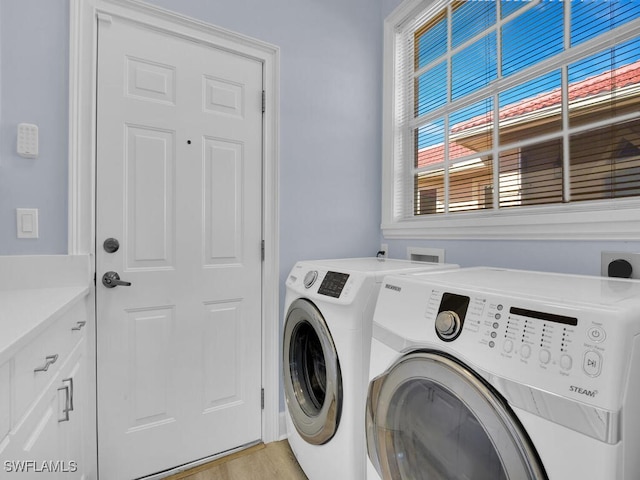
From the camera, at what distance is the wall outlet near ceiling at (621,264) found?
1085 mm

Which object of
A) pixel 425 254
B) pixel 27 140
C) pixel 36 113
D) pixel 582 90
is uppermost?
pixel 582 90

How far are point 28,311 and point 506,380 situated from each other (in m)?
1.25

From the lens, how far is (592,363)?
21.5 inches

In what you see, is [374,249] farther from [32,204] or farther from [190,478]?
[32,204]

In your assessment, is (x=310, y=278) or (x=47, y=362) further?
(x=310, y=278)

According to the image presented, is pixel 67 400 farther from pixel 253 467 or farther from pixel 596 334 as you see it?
pixel 596 334

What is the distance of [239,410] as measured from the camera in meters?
1.77

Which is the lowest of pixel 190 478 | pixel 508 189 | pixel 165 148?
pixel 190 478

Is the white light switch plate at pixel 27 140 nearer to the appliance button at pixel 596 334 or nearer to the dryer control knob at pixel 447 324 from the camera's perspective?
the dryer control knob at pixel 447 324

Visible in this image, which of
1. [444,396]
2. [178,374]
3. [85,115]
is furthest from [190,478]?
[85,115]

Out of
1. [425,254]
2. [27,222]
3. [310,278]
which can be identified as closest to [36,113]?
[27,222]

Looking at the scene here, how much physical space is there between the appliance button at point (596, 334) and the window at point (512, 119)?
0.81 metres

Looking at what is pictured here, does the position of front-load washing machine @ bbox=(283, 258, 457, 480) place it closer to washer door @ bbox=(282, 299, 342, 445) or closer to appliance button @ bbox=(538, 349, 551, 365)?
washer door @ bbox=(282, 299, 342, 445)

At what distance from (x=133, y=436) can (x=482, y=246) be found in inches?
75.2
